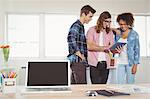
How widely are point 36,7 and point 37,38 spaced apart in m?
0.60

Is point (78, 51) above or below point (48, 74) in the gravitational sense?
above

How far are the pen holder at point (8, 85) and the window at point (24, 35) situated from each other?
3023mm

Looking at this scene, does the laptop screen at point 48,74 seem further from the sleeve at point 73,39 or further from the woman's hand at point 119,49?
the woman's hand at point 119,49

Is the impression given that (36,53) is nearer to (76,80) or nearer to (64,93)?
(76,80)

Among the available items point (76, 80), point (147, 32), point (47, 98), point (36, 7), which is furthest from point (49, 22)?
point (47, 98)

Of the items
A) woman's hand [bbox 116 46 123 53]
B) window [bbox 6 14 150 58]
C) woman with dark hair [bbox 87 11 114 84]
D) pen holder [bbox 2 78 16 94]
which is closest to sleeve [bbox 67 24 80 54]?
woman with dark hair [bbox 87 11 114 84]

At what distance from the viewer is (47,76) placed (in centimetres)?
208

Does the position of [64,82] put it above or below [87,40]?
below

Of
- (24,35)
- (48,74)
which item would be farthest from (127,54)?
(48,74)

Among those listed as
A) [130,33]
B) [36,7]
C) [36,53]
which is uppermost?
[36,7]

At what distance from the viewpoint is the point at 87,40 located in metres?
4.13

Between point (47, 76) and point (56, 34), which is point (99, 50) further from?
point (47, 76)

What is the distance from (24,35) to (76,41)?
1.45 metres

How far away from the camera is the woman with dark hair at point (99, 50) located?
4.09 metres
